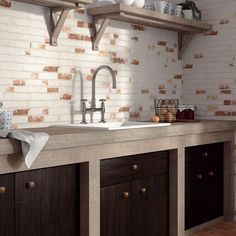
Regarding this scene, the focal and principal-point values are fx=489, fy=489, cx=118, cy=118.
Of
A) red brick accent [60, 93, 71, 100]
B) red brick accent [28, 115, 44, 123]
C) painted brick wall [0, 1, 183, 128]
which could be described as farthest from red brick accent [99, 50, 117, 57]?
red brick accent [28, 115, 44, 123]

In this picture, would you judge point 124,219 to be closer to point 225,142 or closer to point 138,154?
point 138,154

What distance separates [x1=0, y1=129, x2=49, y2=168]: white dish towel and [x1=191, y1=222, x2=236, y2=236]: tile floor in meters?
2.11

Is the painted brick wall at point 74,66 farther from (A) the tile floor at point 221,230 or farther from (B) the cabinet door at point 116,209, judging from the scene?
(A) the tile floor at point 221,230

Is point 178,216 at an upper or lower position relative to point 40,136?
lower

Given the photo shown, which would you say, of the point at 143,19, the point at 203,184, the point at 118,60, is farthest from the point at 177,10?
the point at 203,184

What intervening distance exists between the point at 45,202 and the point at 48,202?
0.08ft

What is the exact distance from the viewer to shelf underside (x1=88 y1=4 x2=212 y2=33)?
387 centimetres

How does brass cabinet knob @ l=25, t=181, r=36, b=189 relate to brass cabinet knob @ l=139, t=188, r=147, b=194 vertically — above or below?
above

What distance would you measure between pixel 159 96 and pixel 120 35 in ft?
2.59

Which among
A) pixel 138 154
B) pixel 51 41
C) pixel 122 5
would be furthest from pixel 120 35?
pixel 138 154

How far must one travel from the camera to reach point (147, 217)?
3.67 metres

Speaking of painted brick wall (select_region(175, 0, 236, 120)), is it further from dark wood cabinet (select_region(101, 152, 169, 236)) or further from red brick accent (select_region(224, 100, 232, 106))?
dark wood cabinet (select_region(101, 152, 169, 236))

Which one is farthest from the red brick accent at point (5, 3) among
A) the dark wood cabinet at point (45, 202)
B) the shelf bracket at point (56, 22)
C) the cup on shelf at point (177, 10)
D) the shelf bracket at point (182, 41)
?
the shelf bracket at point (182, 41)

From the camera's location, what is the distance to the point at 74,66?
3898 mm
